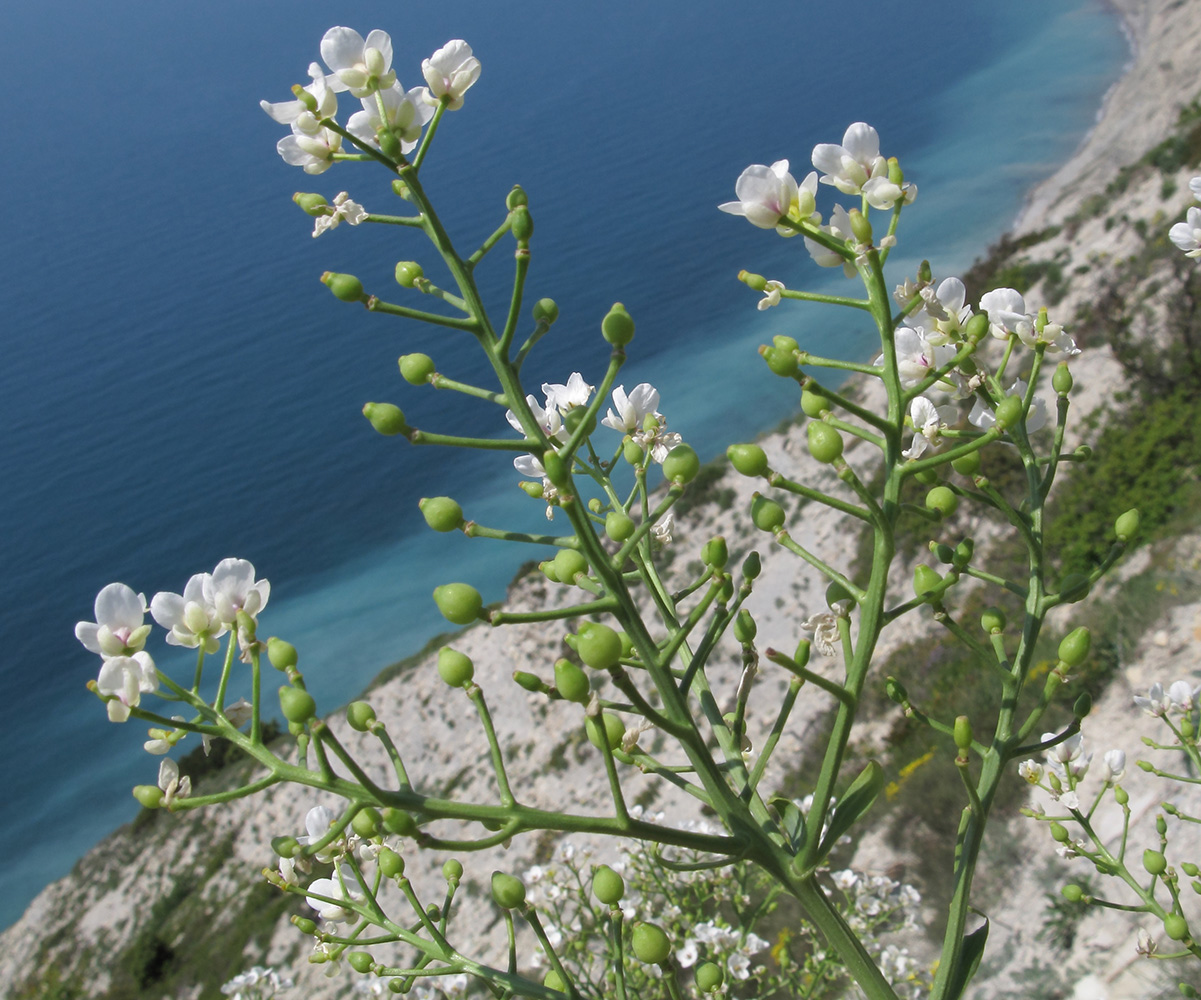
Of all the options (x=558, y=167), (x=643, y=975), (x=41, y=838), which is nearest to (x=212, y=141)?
(x=558, y=167)

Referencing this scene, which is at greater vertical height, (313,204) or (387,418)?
(313,204)

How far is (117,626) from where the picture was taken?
1.09m

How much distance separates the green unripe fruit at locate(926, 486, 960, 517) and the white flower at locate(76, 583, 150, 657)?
109 centimetres

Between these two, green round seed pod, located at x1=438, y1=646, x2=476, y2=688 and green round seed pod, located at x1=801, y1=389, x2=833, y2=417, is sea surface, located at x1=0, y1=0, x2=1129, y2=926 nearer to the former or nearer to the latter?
green round seed pod, located at x1=801, y1=389, x2=833, y2=417

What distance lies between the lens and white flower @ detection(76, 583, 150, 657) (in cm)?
108

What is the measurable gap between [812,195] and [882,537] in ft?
1.66

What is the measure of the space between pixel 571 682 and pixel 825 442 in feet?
1.41

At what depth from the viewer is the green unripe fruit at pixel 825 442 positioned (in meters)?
1.02

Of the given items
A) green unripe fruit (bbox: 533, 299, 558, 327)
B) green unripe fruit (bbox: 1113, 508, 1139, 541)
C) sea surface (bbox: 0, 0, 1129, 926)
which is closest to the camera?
green unripe fruit (bbox: 533, 299, 558, 327)

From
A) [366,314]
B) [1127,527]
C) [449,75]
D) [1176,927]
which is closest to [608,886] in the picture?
[1127,527]

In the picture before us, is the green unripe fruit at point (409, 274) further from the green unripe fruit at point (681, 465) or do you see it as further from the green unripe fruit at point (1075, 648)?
the green unripe fruit at point (1075, 648)

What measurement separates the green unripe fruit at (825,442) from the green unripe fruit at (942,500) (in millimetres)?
253

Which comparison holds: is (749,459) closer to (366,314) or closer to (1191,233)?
(1191,233)

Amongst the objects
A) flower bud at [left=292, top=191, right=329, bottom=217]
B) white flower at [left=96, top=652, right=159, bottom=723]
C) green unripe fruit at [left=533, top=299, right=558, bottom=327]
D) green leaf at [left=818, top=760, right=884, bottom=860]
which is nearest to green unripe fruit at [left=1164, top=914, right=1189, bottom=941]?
green leaf at [left=818, top=760, right=884, bottom=860]
